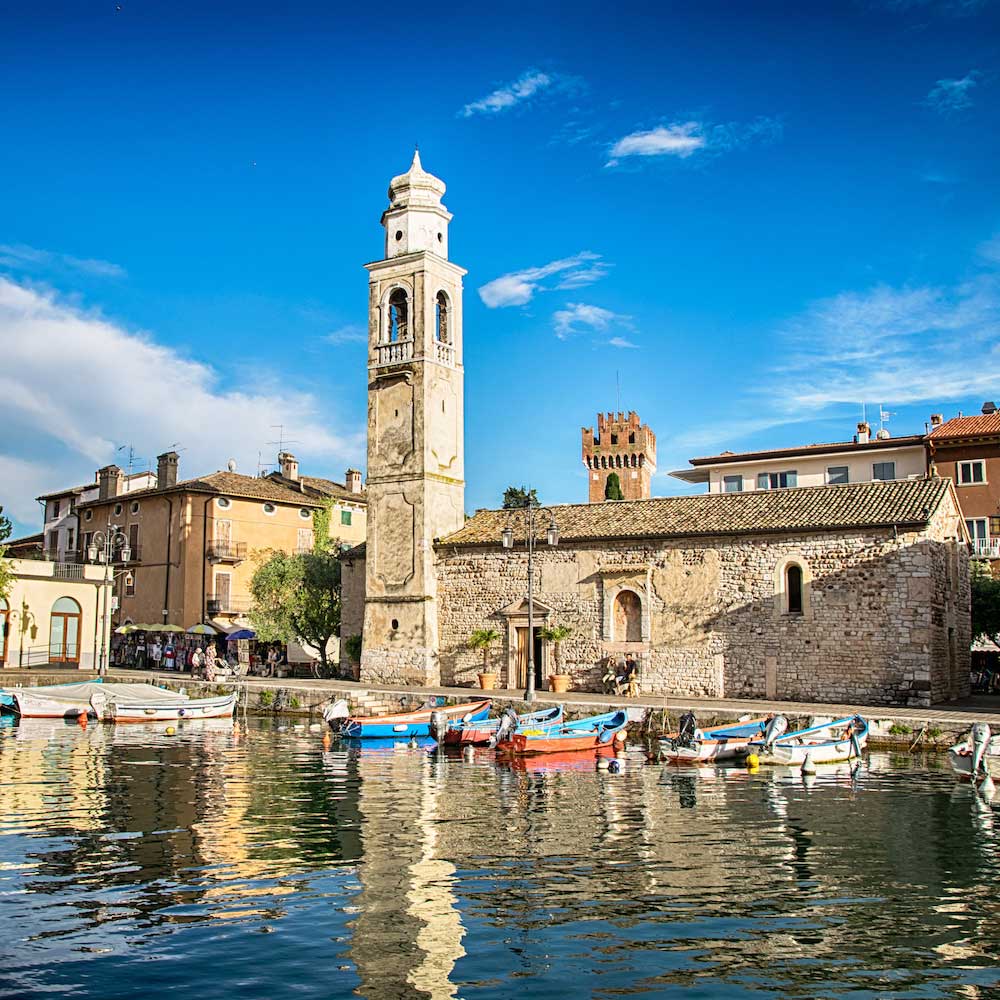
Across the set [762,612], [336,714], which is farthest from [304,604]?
[762,612]

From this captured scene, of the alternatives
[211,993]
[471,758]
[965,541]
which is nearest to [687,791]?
[471,758]

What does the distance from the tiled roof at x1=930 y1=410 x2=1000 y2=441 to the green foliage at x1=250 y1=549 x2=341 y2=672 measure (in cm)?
2750

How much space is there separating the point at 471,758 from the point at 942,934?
15.7m

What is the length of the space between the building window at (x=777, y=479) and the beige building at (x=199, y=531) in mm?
22222

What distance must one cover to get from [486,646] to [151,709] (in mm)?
11481

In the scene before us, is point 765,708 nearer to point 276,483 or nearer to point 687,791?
point 687,791

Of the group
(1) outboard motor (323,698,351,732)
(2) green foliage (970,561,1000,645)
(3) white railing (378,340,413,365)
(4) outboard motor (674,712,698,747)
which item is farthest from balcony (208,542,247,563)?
(2) green foliage (970,561,1000,645)

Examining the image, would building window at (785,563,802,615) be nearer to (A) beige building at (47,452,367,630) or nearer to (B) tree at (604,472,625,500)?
(A) beige building at (47,452,367,630)

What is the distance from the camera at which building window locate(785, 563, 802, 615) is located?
31.0 meters

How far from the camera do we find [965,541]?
34.2 meters

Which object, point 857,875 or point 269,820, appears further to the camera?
point 269,820

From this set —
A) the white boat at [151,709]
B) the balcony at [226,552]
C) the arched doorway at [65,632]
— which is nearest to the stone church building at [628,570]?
the white boat at [151,709]

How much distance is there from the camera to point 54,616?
44031 millimetres

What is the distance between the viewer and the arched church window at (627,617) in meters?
33.8
